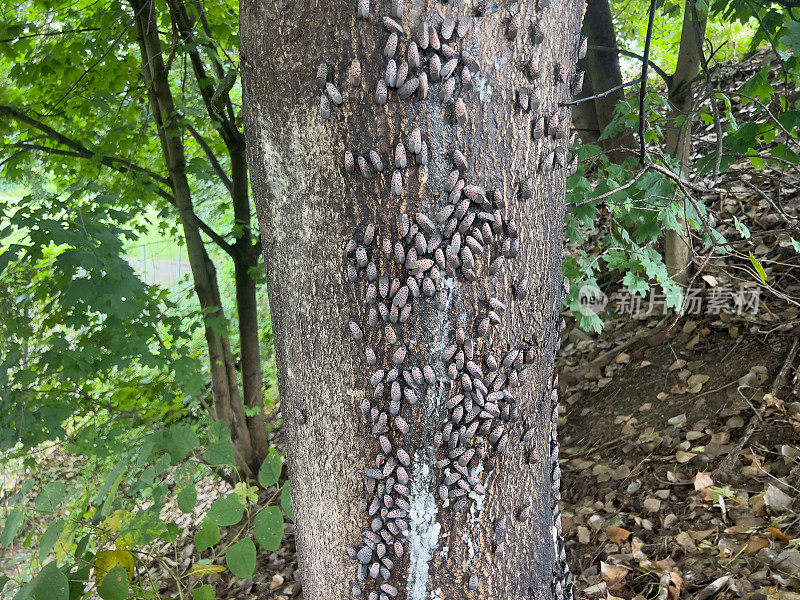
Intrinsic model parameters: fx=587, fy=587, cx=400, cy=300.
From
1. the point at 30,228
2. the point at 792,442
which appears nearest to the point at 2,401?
the point at 30,228

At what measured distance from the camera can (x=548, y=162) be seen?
→ 1334 millimetres

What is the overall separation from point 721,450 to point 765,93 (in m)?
1.94

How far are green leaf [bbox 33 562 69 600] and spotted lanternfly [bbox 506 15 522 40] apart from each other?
2010 mm

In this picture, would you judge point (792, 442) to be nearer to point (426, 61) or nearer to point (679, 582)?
point (679, 582)

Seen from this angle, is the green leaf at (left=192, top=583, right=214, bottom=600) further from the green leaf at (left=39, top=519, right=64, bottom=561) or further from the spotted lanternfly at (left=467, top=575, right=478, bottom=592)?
the spotted lanternfly at (left=467, top=575, right=478, bottom=592)

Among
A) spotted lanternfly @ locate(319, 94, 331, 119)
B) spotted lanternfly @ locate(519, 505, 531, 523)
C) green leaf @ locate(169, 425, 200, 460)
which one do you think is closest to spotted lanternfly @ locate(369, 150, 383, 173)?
spotted lanternfly @ locate(319, 94, 331, 119)

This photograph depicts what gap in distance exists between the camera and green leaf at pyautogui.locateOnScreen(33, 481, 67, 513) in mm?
2180

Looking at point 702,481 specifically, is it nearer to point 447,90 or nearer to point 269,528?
point 269,528

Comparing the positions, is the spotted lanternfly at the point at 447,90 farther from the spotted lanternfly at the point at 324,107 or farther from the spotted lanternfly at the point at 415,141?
the spotted lanternfly at the point at 324,107

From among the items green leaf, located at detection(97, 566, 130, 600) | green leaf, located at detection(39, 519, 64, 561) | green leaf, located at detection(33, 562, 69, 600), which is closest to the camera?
green leaf, located at detection(33, 562, 69, 600)

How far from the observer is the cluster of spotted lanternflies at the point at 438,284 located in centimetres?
116

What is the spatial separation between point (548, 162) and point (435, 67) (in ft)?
1.18

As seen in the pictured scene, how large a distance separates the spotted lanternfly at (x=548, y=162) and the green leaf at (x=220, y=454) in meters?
1.66

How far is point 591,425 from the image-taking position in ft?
13.5
